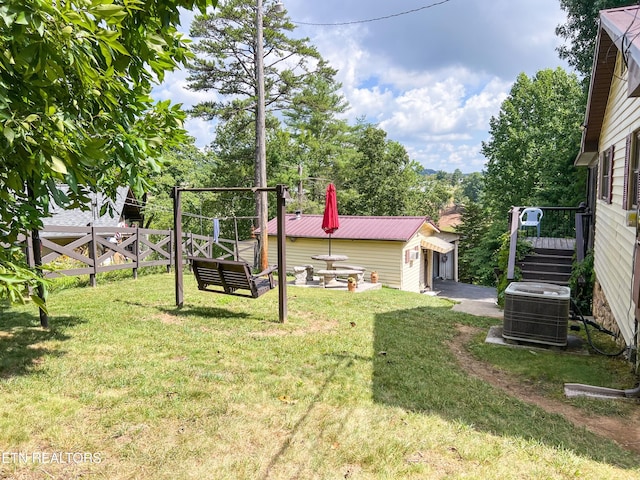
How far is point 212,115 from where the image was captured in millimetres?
16438

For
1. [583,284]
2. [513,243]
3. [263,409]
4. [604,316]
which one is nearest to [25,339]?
[263,409]

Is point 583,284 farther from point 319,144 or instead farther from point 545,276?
point 319,144

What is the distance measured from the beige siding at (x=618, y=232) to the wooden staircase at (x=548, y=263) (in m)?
0.83

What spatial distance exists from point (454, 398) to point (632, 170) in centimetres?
417

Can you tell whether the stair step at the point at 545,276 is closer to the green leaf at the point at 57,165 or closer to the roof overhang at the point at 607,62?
the roof overhang at the point at 607,62

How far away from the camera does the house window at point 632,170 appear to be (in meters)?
5.35

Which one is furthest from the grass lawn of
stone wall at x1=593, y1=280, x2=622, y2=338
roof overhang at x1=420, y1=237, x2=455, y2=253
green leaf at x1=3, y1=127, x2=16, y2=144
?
roof overhang at x1=420, y1=237, x2=455, y2=253

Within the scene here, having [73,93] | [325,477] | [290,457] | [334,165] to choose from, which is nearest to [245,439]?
[290,457]

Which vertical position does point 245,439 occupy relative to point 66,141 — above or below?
below

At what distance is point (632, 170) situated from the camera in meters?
5.39

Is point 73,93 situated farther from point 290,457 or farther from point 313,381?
point 313,381

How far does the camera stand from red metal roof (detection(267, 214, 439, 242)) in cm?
1608

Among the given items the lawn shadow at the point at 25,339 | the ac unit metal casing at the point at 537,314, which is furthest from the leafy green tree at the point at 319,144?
the ac unit metal casing at the point at 537,314

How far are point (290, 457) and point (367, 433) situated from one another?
26.1 inches
